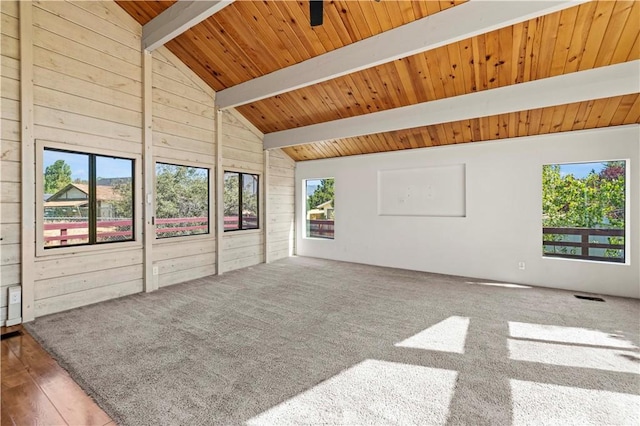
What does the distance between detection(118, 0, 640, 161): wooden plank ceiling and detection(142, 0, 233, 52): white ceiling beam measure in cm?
14

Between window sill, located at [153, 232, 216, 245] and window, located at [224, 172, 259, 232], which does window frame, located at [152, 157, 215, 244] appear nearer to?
window sill, located at [153, 232, 216, 245]

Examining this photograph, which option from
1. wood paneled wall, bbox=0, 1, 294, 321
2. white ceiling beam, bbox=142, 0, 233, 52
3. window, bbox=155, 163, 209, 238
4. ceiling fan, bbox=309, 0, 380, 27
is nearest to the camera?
ceiling fan, bbox=309, 0, 380, 27

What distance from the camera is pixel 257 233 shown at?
20.0 feet

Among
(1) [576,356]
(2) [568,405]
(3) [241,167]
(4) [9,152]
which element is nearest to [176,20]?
(4) [9,152]

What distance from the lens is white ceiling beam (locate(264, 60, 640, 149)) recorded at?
10.2 feet

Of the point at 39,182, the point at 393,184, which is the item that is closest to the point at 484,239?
the point at 393,184

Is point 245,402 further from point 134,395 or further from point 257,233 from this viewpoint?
point 257,233

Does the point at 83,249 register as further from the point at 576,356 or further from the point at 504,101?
the point at 504,101

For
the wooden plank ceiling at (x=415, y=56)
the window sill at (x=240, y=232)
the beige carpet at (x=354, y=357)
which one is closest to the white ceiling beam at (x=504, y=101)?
the wooden plank ceiling at (x=415, y=56)

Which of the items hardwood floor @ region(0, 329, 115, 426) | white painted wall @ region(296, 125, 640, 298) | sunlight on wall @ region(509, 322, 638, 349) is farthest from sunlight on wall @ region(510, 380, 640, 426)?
white painted wall @ region(296, 125, 640, 298)

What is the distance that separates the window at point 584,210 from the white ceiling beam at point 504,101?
61.0 inches

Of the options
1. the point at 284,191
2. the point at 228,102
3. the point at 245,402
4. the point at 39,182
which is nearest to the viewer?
the point at 245,402

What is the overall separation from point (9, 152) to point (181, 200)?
2001 millimetres

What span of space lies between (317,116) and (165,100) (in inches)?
95.8
